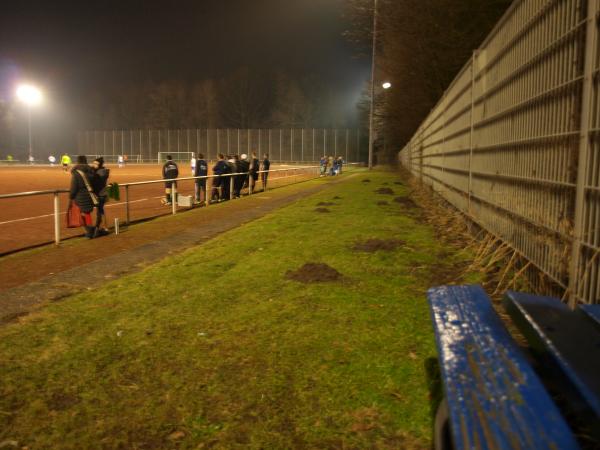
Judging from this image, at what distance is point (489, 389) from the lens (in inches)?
71.7

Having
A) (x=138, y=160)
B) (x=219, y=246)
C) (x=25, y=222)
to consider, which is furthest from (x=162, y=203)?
(x=138, y=160)

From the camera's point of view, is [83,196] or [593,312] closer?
[593,312]

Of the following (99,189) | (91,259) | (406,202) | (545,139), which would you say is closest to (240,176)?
(406,202)

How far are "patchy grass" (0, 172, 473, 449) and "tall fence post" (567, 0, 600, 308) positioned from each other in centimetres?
102

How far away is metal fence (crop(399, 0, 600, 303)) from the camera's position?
312cm

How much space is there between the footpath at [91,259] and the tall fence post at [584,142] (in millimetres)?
4395

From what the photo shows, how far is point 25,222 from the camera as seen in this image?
1252 centimetres

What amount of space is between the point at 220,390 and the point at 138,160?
8214 centimetres

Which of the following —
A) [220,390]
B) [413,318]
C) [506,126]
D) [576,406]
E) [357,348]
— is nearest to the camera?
[576,406]

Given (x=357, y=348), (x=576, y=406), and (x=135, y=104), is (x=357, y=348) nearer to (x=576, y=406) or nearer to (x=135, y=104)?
(x=576, y=406)

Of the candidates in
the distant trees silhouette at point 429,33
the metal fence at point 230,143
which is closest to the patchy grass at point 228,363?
the distant trees silhouette at point 429,33

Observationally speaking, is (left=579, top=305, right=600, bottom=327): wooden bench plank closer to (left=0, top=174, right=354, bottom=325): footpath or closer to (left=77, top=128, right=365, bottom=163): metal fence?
(left=0, top=174, right=354, bottom=325): footpath

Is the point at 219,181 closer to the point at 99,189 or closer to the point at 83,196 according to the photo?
the point at 99,189

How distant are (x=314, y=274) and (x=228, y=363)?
7.54 feet
